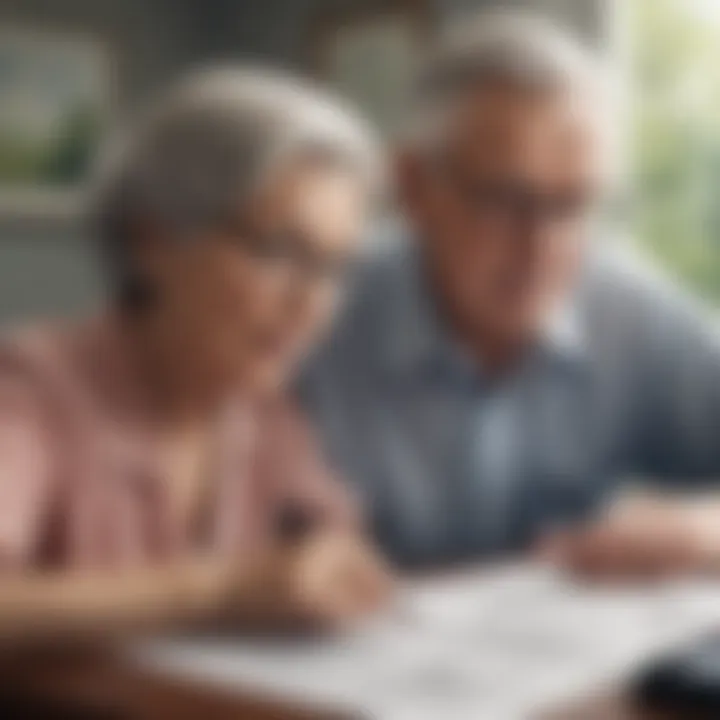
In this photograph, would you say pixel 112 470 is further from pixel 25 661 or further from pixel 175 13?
pixel 175 13

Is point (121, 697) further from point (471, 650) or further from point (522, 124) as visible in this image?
point (522, 124)

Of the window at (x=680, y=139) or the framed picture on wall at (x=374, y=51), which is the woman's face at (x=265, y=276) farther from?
the window at (x=680, y=139)

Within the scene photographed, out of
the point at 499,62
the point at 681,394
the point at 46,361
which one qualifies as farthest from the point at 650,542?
the point at 46,361

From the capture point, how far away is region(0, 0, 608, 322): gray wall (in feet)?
2.95

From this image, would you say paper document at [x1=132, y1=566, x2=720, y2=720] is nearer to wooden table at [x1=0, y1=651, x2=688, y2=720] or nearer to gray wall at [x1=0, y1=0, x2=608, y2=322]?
wooden table at [x1=0, y1=651, x2=688, y2=720]

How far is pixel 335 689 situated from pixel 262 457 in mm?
163

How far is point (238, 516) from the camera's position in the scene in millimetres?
984

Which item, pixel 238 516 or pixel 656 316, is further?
pixel 656 316

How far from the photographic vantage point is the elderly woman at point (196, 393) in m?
0.91

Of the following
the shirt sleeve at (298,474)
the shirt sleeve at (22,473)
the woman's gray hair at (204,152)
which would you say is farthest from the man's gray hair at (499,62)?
the shirt sleeve at (22,473)

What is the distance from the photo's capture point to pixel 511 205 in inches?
43.9

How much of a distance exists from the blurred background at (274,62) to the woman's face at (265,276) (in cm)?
7

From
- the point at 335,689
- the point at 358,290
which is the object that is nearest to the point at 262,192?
the point at 358,290

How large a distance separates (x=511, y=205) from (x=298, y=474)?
272mm
